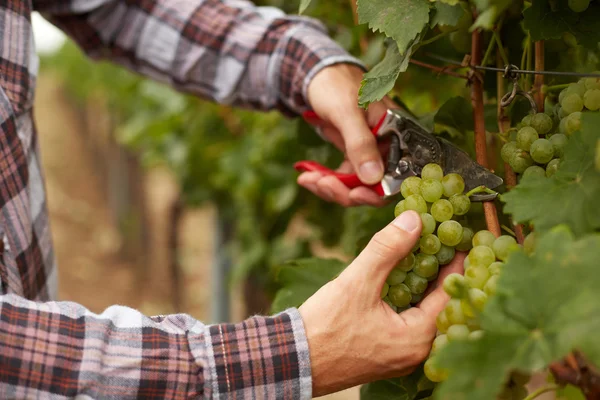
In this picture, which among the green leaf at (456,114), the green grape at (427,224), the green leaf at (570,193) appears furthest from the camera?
the green leaf at (456,114)

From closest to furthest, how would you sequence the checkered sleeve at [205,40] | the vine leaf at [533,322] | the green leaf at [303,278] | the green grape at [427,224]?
the vine leaf at [533,322]
the green grape at [427,224]
the green leaf at [303,278]
the checkered sleeve at [205,40]

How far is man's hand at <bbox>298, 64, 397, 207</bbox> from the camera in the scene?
127 centimetres

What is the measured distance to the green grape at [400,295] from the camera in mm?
953

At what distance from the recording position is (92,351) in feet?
2.95

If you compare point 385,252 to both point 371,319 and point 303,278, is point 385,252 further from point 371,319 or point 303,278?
point 303,278

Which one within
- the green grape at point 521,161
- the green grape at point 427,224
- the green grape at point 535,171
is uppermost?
the green grape at point 535,171

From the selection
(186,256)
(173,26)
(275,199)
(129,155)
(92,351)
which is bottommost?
(186,256)

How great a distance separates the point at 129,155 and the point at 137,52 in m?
6.53

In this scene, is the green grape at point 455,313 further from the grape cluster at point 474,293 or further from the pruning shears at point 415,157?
the pruning shears at point 415,157

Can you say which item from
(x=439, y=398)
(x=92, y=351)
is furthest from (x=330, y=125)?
(x=439, y=398)

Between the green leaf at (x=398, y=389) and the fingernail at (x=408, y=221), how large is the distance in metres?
0.23

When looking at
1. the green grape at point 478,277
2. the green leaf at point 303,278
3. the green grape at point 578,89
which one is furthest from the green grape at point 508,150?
the green leaf at point 303,278

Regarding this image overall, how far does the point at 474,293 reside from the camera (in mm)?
801

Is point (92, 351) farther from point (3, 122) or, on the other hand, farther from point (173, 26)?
point (173, 26)
